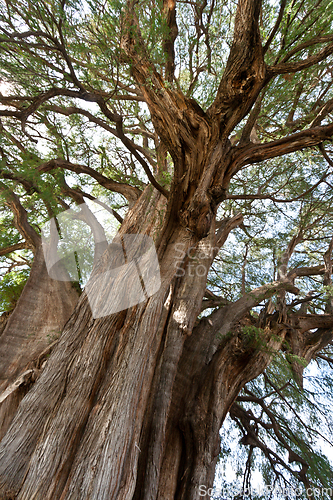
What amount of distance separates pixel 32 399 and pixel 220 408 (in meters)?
1.54

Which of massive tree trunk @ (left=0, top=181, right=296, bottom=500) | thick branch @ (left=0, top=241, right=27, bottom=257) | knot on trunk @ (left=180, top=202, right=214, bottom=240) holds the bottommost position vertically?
massive tree trunk @ (left=0, top=181, right=296, bottom=500)

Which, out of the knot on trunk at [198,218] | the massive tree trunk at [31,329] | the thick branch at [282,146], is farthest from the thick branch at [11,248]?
the thick branch at [282,146]

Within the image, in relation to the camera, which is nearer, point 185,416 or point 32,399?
point 32,399

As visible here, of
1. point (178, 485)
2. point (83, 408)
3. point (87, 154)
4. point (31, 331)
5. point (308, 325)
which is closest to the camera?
point (83, 408)

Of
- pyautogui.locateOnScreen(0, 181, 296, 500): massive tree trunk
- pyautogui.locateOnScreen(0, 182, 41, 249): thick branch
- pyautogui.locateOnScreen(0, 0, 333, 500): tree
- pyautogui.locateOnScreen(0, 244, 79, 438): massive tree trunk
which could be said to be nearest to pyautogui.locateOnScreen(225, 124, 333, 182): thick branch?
pyautogui.locateOnScreen(0, 0, 333, 500): tree

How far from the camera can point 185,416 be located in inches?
83.6

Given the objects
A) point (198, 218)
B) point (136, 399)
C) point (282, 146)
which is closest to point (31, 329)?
point (136, 399)

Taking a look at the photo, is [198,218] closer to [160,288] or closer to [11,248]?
[160,288]

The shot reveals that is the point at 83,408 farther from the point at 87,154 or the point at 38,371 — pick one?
the point at 87,154

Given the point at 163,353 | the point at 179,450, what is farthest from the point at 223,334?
the point at 179,450

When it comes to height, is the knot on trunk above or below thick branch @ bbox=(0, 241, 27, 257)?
below

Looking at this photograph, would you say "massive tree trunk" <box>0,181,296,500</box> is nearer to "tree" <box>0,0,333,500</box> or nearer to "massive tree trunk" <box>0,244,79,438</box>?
"tree" <box>0,0,333,500</box>

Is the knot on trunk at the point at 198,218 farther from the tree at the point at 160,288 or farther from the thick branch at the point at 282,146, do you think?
the thick branch at the point at 282,146

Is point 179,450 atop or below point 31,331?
below
